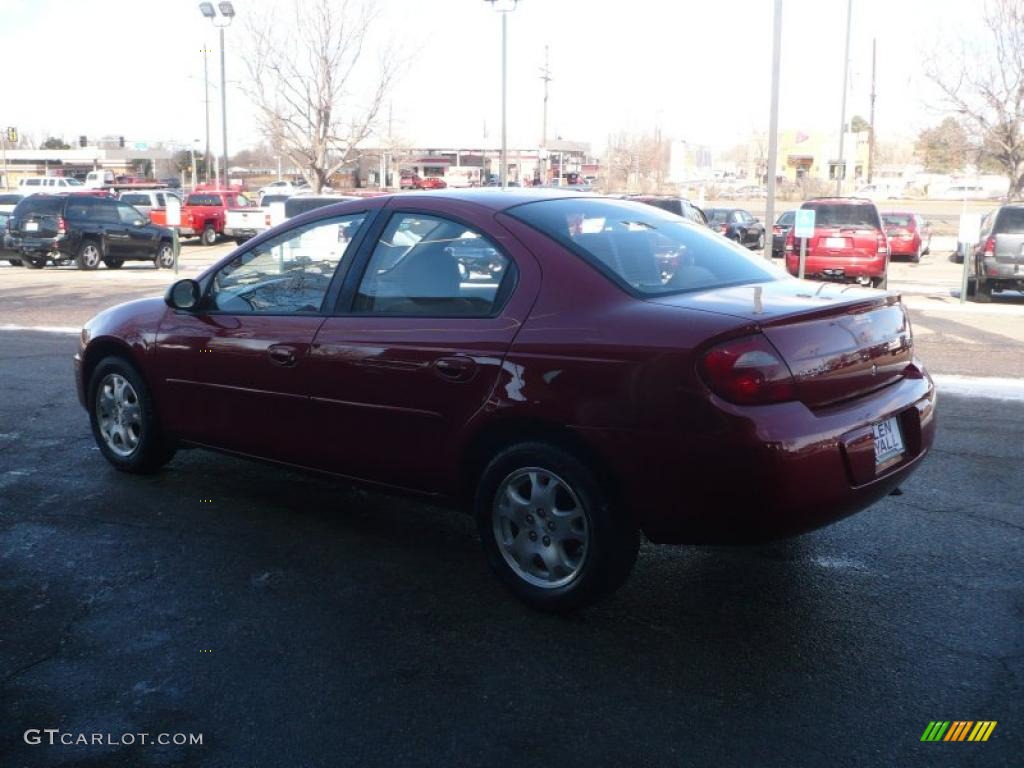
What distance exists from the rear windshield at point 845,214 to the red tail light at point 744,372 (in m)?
15.9

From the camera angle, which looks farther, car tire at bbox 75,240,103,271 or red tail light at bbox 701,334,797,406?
car tire at bbox 75,240,103,271

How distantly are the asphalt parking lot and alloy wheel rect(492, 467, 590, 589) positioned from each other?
183 millimetres

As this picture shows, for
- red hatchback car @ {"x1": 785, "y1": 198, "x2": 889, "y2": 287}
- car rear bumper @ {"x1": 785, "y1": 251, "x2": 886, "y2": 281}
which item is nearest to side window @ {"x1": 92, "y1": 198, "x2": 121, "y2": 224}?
red hatchback car @ {"x1": 785, "y1": 198, "x2": 889, "y2": 287}

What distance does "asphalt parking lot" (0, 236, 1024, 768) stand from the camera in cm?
319

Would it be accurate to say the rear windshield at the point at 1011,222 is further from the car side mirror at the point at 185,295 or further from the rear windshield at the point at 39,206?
the rear windshield at the point at 39,206

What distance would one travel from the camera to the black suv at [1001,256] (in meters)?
16.3

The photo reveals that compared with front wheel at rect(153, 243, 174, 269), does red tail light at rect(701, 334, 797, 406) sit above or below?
above

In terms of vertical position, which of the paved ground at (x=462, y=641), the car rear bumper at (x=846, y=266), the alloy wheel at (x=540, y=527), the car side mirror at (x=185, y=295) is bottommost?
the paved ground at (x=462, y=641)

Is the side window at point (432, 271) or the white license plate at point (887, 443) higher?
the side window at point (432, 271)

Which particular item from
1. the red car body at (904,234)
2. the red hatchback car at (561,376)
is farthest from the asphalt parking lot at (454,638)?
the red car body at (904,234)

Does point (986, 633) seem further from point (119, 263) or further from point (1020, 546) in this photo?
point (119, 263)

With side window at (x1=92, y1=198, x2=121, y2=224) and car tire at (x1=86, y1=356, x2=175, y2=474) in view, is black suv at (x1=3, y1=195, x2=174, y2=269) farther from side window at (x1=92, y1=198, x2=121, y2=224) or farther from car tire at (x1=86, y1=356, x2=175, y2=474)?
car tire at (x1=86, y1=356, x2=175, y2=474)

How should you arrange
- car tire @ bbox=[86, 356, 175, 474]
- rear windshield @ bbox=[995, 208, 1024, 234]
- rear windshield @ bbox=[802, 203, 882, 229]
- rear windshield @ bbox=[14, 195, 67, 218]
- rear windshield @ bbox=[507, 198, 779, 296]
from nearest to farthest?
rear windshield @ bbox=[507, 198, 779, 296] < car tire @ bbox=[86, 356, 175, 474] < rear windshield @ bbox=[995, 208, 1024, 234] < rear windshield @ bbox=[802, 203, 882, 229] < rear windshield @ bbox=[14, 195, 67, 218]

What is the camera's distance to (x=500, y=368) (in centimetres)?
408
